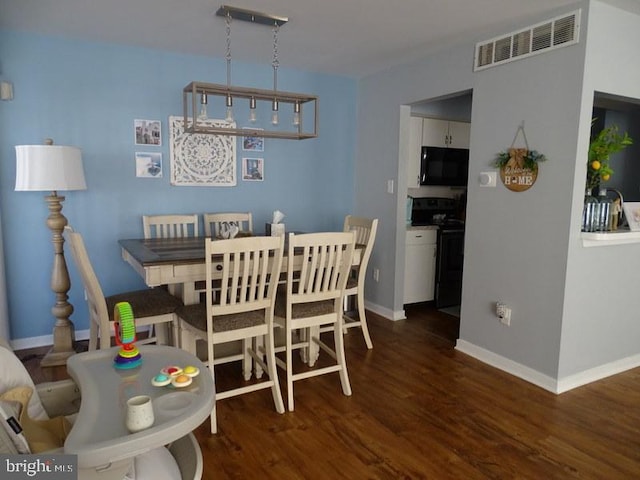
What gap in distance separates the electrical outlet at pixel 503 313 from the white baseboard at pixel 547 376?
10.5 inches

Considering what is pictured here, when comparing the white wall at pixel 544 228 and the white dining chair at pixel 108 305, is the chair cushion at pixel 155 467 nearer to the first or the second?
the white dining chair at pixel 108 305

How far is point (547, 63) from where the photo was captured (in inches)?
Result: 105

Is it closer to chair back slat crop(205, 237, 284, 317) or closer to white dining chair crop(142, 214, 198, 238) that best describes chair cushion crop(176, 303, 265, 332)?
chair back slat crop(205, 237, 284, 317)

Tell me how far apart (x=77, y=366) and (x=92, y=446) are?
50cm

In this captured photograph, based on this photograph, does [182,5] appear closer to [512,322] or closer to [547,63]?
[547,63]

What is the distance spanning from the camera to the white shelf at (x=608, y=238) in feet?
8.66

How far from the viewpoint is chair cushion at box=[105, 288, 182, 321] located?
8.64 feet

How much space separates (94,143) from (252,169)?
131 cm

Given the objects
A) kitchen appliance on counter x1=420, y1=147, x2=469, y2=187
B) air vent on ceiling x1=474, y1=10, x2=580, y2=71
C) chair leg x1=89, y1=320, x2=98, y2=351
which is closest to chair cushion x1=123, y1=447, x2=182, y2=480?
chair leg x1=89, y1=320, x2=98, y2=351

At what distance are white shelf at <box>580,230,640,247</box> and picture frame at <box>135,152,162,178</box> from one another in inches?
124

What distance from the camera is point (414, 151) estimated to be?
435cm

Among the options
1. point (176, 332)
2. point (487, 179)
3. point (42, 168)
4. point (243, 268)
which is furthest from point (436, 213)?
point (42, 168)

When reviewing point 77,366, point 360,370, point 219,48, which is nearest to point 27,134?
point 219,48

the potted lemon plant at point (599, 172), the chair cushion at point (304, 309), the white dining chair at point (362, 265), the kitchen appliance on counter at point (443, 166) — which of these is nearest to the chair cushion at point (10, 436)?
the chair cushion at point (304, 309)
